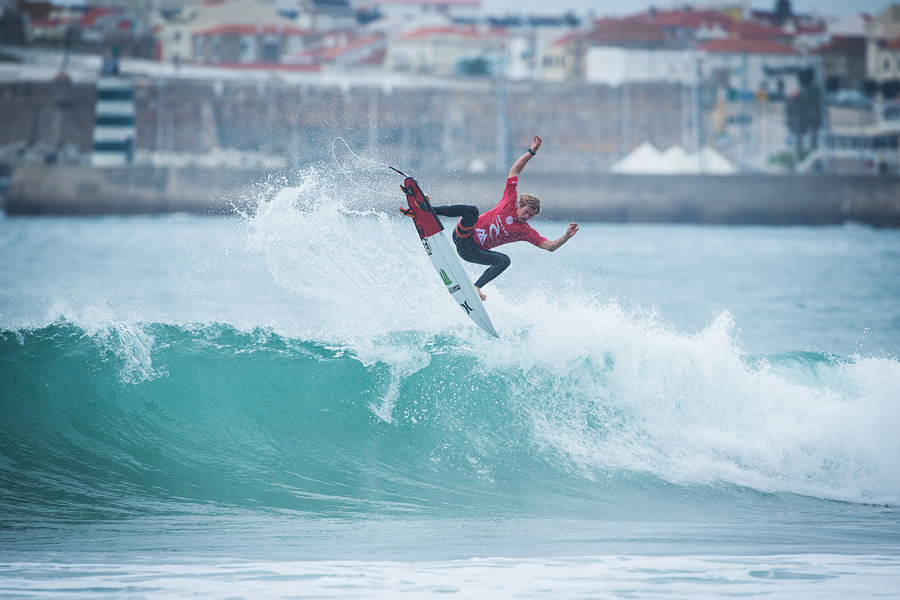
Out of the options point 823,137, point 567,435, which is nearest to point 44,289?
point 567,435

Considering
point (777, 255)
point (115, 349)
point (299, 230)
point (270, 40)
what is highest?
point (270, 40)

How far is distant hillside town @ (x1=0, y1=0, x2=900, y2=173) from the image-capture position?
5503 cm

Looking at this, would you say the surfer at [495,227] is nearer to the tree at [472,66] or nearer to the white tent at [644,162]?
the white tent at [644,162]

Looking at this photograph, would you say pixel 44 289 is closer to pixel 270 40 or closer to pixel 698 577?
pixel 698 577

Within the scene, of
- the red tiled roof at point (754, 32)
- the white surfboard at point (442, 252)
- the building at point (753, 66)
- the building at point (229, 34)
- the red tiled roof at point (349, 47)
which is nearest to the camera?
the white surfboard at point (442, 252)

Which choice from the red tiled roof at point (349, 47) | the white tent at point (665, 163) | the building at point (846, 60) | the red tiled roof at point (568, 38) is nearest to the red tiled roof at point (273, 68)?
the red tiled roof at point (349, 47)

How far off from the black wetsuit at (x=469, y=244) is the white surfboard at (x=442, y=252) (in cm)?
10

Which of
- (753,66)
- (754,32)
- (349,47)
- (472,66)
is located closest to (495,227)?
(349,47)

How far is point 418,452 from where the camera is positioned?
8.87 metres

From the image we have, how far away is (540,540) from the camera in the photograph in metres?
7.09

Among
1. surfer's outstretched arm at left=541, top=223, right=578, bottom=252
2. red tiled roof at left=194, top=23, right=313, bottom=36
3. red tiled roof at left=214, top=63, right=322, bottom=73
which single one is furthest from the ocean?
red tiled roof at left=194, top=23, right=313, bottom=36

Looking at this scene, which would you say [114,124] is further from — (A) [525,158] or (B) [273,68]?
(A) [525,158]

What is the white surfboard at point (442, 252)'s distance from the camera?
8.76 metres

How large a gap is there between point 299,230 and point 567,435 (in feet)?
11.4
